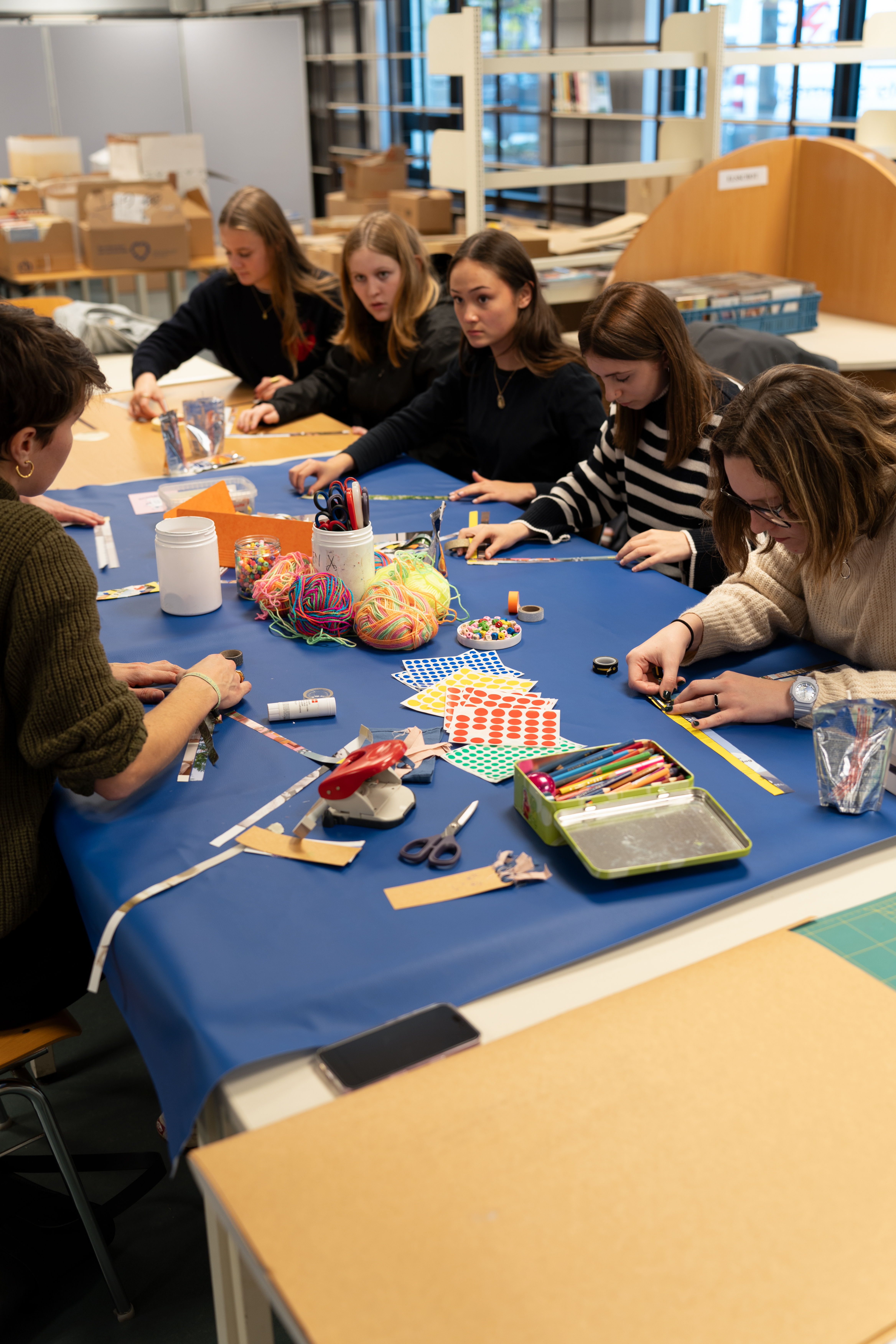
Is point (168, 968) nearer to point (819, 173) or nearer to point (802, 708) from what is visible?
point (802, 708)

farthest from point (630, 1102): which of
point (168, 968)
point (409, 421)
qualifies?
point (409, 421)

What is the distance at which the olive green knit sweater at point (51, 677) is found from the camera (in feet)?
3.60

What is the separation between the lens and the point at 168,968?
0.96m

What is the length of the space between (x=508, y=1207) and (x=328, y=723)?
756mm

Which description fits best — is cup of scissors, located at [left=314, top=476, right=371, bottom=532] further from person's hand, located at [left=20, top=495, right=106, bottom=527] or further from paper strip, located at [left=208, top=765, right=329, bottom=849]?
person's hand, located at [left=20, top=495, right=106, bottom=527]

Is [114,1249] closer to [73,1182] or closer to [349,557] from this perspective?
[73,1182]

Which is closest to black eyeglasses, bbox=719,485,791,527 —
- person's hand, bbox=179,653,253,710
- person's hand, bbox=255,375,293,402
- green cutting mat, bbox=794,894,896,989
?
green cutting mat, bbox=794,894,896,989

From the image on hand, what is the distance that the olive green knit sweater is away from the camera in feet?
3.60

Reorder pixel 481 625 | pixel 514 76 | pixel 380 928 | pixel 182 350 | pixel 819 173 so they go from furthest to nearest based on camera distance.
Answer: pixel 514 76 → pixel 819 173 → pixel 182 350 → pixel 481 625 → pixel 380 928

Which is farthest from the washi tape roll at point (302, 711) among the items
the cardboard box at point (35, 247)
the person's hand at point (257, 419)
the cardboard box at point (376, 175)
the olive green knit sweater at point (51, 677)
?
the cardboard box at point (376, 175)

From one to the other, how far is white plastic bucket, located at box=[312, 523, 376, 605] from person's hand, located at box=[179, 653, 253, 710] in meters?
0.25

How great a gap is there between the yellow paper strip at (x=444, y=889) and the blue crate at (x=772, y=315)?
2.57 meters

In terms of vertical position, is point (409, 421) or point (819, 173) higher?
point (819, 173)

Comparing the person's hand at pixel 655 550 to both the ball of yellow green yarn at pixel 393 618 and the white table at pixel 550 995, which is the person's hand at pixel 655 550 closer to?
the ball of yellow green yarn at pixel 393 618
